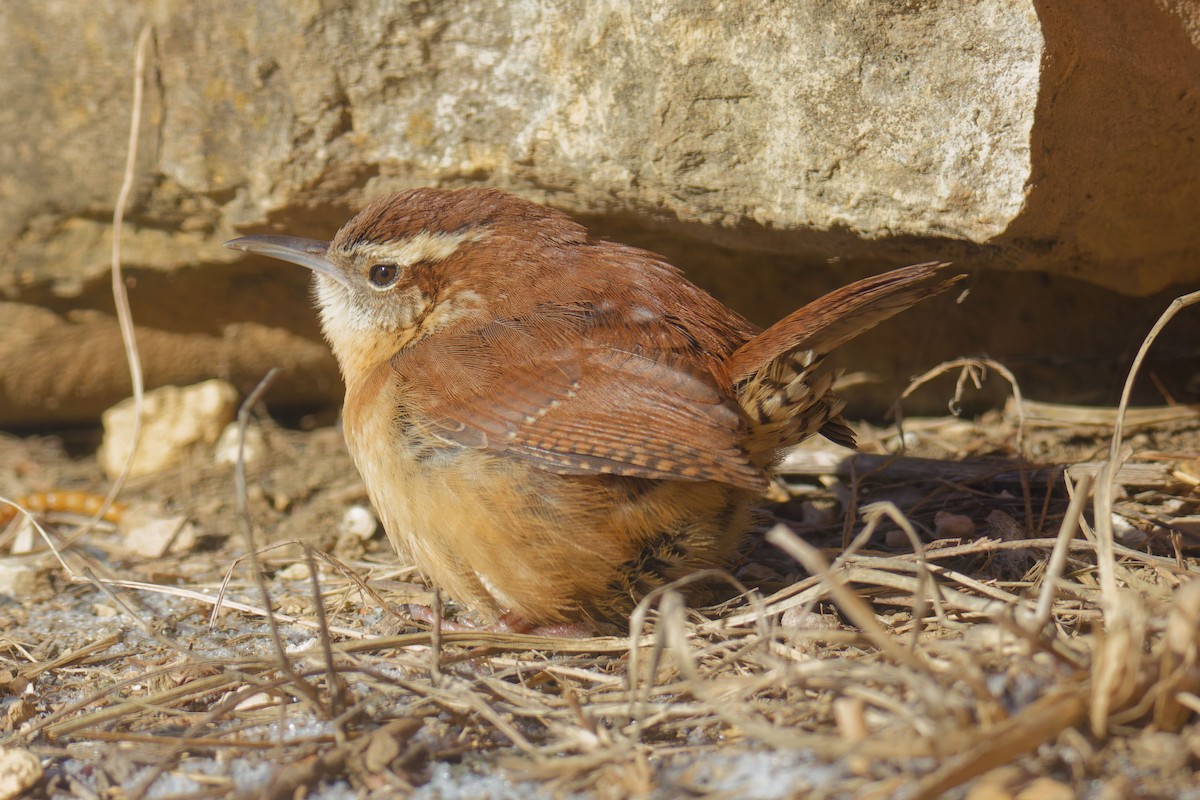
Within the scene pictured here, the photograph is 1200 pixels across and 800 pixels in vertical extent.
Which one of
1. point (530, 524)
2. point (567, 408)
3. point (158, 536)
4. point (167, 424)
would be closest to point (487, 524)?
point (530, 524)

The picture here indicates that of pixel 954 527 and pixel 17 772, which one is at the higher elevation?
pixel 954 527

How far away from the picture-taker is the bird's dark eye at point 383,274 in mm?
3482

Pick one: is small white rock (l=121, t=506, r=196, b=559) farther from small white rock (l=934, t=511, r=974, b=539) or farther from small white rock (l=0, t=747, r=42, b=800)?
small white rock (l=934, t=511, r=974, b=539)

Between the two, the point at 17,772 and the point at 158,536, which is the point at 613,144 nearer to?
the point at 158,536

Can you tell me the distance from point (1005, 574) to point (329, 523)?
259 centimetres

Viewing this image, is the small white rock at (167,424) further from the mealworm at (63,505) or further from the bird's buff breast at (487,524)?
the bird's buff breast at (487,524)

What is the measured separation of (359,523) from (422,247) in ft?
4.46

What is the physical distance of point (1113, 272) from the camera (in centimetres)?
375

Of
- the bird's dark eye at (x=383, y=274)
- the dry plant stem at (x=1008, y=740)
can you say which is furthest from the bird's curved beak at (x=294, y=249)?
the dry plant stem at (x=1008, y=740)

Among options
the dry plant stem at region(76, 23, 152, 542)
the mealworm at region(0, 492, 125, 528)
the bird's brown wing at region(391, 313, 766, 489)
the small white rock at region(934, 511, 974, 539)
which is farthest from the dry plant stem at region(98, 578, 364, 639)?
the small white rock at region(934, 511, 974, 539)

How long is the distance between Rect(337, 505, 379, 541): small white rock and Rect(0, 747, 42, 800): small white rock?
1.79 meters

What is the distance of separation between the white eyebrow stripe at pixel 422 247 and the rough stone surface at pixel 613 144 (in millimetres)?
544

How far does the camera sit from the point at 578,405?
2.87 m

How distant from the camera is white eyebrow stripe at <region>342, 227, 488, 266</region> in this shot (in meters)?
3.39
